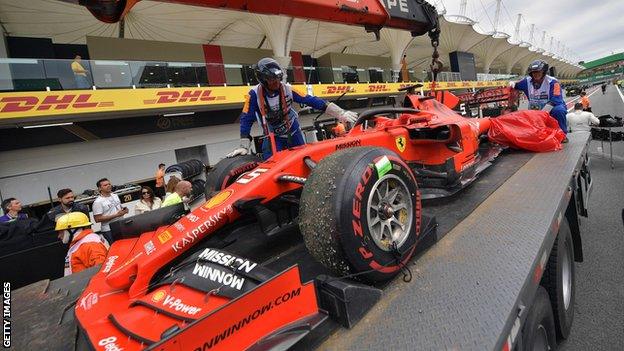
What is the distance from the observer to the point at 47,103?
34.4 feet

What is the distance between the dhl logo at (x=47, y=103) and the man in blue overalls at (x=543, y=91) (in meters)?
12.5

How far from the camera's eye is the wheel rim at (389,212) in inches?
62.1

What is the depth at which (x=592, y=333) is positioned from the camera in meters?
2.35

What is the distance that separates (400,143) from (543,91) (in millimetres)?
3903

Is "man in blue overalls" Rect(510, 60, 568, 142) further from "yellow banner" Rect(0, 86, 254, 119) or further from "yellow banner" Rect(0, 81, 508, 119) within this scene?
"yellow banner" Rect(0, 86, 254, 119)

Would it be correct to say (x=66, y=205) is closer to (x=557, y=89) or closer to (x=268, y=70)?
(x=268, y=70)

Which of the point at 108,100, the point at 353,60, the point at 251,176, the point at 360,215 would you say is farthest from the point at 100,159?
the point at 353,60

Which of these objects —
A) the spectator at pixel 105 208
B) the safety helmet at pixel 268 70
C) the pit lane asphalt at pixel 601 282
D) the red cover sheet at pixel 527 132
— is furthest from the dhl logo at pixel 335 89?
the safety helmet at pixel 268 70

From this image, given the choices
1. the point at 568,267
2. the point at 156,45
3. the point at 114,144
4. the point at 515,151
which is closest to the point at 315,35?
the point at 156,45

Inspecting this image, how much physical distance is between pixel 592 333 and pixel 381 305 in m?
2.02

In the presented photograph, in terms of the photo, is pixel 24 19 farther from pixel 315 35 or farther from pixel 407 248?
pixel 407 248

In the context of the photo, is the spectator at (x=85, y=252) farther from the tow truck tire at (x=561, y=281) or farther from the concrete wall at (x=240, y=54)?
the concrete wall at (x=240, y=54)

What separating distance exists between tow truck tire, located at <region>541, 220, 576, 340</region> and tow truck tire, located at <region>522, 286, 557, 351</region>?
0.42 feet

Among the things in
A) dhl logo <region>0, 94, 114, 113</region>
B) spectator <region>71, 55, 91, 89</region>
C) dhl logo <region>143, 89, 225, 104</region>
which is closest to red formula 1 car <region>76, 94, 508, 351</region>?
dhl logo <region>0, 94, 114, 113</region>
